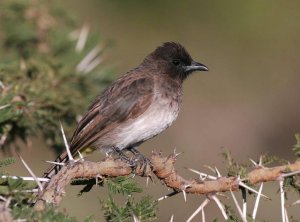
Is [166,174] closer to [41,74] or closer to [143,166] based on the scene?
[143,166]

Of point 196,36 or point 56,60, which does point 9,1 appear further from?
point 196,36

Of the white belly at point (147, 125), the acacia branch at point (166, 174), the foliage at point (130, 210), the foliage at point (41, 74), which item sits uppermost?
the foliage at point (41, 74)

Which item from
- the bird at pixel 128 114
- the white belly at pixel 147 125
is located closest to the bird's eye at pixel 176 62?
the bird at pixel 128 114

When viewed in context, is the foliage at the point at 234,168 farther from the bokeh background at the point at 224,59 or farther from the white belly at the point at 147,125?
the bokeh background at the point at 224,59

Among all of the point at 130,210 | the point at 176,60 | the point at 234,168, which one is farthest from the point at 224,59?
the point at 130,210

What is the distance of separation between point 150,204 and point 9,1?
416 cm

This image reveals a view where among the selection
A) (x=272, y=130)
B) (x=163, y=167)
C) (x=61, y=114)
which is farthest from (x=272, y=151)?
(x=163, y=167)

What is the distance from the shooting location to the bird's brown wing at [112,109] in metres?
6.00

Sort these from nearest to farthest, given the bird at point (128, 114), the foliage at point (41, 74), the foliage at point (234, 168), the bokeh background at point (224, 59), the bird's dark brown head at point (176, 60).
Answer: the foliage at point (234, 168) → the foliage at point (41, 74) → the bird at point (128, 114) → the bird's dark brown head at point (176, 60) → the bokeh background at point (224, 59)

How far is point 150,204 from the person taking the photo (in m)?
A: 3.69

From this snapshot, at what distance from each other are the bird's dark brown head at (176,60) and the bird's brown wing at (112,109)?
0.51 metres

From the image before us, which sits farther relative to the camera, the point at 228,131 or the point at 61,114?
the point at 228,131

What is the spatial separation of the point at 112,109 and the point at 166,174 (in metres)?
2.19

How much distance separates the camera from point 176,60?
7.04 meters
